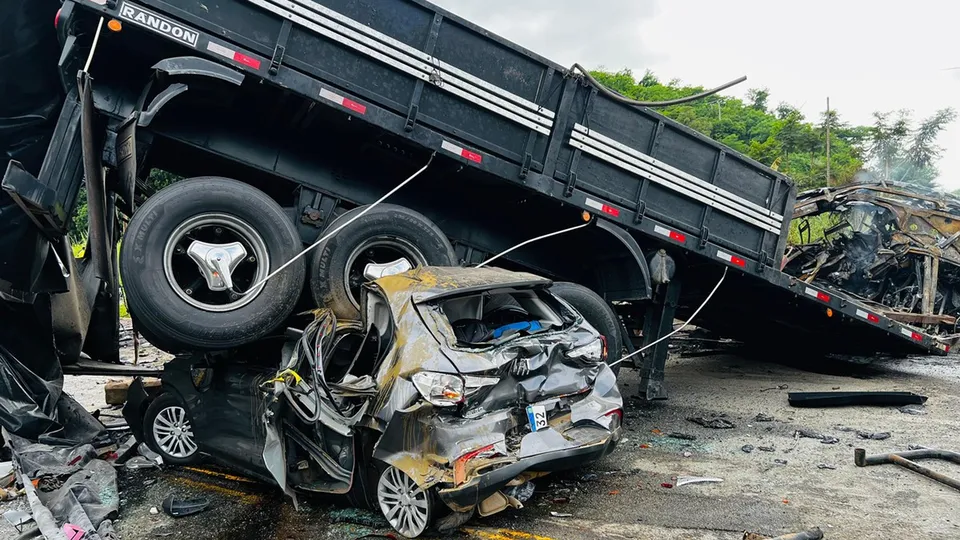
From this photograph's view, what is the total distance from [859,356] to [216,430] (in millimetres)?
8063

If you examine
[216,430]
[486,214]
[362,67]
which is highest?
[362,67]

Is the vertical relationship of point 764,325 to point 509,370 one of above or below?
above

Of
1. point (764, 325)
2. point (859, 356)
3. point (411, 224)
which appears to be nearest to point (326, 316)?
point (411, 224)

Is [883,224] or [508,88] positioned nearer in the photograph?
[508,88]

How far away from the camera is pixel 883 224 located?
340 inches

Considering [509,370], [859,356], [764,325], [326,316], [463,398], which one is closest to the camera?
[463,398]

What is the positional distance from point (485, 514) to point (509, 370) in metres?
0.78

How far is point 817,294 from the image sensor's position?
6480 mm

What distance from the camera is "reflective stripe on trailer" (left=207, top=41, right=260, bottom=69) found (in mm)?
4016

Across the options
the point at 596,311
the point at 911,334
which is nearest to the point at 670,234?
the point at 596,311

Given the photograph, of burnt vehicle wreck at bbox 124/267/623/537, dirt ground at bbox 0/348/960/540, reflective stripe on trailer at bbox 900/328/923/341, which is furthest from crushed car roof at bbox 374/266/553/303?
reflective stripe on trailer at bbox 900/328/923/341

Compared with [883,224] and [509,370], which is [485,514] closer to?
[509,370]

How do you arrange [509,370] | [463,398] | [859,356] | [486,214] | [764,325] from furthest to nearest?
[859,356] → [764,325] → [486,214] → [509,370] → [463,398]

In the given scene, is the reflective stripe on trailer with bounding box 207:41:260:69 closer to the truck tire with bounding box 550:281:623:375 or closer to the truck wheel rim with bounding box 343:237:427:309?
the truck wheel rim with bounding box 343:237:427:309
